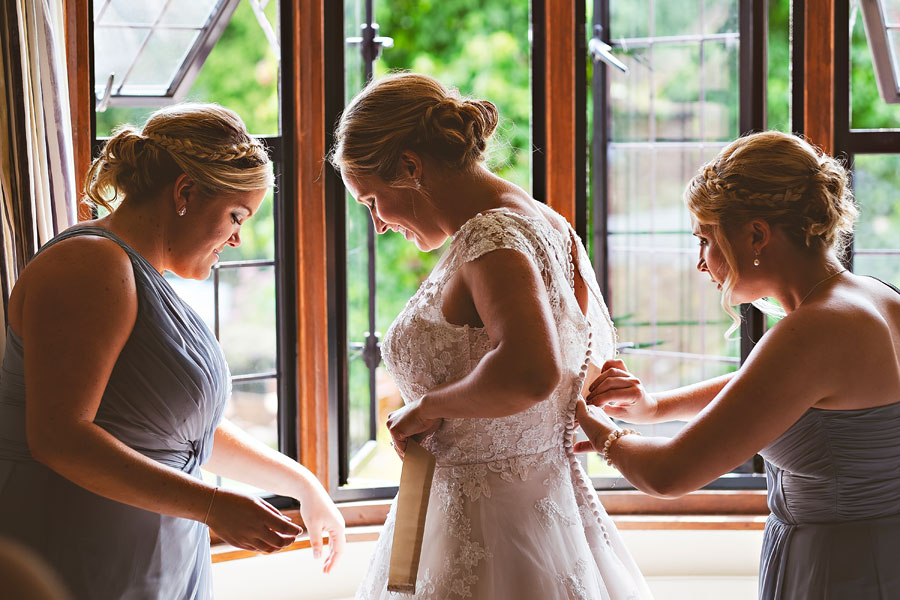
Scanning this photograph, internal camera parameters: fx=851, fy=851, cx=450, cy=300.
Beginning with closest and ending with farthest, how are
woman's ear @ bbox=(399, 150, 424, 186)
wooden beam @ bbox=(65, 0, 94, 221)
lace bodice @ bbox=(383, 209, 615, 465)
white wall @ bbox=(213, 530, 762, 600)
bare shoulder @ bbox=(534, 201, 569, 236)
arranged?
lace bodice @ bbox=(383, 209, 615, 465)
woman's ear @ bbox=(399, 150, 424, 186)
bare shoulder @ bbox=(534, 201, 569, 236)
wooden beam @ bbox=(65, 0, 94, 221)
white wall @ bbox=(213, 530, 762, 600)

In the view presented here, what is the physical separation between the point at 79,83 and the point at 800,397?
6.25ft

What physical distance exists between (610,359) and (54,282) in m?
1.10

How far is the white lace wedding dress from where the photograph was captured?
4.98 feet

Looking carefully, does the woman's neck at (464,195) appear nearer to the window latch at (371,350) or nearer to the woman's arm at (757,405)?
the woman's arm at (757,405)

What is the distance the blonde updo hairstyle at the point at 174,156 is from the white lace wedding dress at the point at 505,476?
443mm

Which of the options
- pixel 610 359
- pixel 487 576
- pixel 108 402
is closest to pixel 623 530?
pixel 610 359

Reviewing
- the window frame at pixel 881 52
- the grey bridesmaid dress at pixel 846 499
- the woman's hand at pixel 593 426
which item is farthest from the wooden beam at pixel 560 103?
the grey bridesmaid dress at pixel 846 499

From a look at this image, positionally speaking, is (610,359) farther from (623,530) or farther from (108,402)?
→ (623,530)

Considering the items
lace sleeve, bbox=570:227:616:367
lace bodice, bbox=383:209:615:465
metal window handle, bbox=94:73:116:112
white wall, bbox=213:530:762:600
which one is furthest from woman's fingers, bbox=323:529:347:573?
metal window handle, bbox=94:73:116:112

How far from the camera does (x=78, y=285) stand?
4.66 ft

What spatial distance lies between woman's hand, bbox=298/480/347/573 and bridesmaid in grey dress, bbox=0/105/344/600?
263 millimetres

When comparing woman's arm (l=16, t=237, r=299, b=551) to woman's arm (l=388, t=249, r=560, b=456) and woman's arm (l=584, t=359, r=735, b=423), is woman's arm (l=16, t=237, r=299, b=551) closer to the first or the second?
woman's arm (l=388, t=249, r=560, b=456)

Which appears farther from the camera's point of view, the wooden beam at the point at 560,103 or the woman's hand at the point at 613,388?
the wooden beam at the point at 560,103

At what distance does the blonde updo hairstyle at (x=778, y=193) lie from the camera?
1.50 meters
